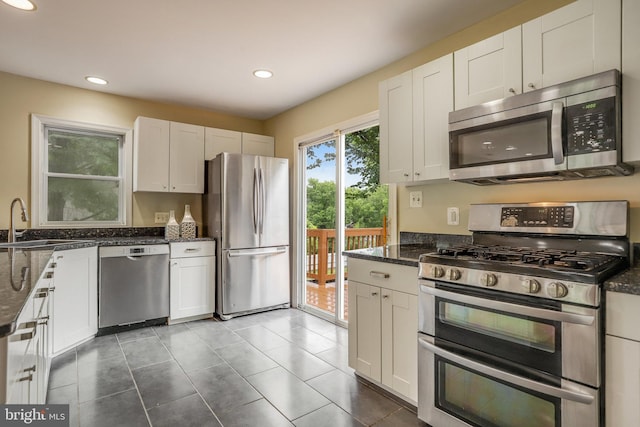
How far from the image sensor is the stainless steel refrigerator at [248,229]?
143 inches

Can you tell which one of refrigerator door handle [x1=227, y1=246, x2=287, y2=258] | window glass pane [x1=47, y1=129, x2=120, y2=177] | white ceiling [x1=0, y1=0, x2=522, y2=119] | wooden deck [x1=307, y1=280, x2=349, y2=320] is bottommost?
wooden deck [x1=307, y1=280, x2=349, y2=320]

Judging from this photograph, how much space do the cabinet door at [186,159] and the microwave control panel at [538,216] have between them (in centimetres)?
321

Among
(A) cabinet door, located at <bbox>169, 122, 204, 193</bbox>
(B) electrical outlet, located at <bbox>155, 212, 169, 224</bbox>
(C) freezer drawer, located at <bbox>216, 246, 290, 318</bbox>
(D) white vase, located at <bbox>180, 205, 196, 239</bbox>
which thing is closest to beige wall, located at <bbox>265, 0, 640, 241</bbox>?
(A) cabinet door, located at <bbox>169, 122, 204, 193</bbox>

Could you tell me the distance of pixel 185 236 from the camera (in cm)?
376

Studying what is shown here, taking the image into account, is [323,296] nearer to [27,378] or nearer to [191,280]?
[191,280]

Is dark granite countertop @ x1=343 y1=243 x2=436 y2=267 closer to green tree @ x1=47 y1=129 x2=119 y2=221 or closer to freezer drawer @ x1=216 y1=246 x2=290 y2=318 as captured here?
freezer drawer @ x1=216 y1=246 x2=290 y2=318

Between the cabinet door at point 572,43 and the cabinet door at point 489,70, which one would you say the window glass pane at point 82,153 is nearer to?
the cabinet door at point 489,70

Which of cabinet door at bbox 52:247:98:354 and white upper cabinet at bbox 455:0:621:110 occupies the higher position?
white upper cabinet at bbox 455:0:621:110

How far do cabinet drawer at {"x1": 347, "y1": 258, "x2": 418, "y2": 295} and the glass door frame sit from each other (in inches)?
27.0

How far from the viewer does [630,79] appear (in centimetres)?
147

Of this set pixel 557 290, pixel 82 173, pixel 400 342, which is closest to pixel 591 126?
pixel 557 290

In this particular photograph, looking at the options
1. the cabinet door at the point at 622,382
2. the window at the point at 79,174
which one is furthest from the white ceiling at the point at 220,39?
the cabinet door at the point at 622,382

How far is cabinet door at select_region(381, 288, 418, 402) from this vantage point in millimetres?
1912

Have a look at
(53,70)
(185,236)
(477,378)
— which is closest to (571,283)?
(477,378)
